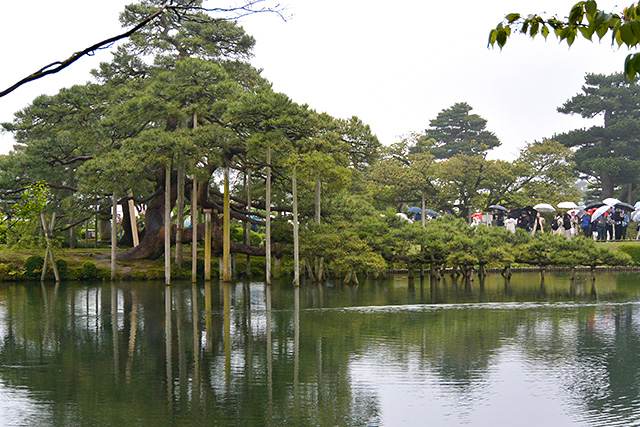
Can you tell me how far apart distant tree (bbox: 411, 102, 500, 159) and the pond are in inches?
2145

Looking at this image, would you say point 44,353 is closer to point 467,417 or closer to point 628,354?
point 467,417

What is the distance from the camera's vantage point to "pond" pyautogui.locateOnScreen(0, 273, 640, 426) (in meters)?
8.56

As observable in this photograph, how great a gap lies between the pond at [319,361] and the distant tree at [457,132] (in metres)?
54.5

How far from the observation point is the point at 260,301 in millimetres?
22203

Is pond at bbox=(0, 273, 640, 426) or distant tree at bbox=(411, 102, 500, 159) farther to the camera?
distant tree at bbox=(411, 102, 500, 159)

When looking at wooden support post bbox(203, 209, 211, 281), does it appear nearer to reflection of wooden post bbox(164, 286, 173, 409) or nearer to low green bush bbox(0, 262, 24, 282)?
reflection of wooden post bbox(164, 286, 173, 409)

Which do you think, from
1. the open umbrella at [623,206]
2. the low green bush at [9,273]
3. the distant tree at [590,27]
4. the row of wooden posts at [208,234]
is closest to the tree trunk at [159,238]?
the row of wooden posts at [208,234]

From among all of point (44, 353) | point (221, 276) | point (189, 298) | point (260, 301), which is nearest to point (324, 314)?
point (260, 301)

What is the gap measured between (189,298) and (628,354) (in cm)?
1426

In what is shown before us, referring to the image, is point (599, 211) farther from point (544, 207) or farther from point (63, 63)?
point (63, 63)

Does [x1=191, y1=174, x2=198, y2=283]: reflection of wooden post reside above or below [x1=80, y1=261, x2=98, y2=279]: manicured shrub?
above

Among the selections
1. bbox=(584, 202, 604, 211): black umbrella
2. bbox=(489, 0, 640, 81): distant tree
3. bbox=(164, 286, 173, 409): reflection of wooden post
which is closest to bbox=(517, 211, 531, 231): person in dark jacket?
bbox=(584, 202, 604, 211): black umbrella

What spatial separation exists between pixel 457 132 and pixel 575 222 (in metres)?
35.6

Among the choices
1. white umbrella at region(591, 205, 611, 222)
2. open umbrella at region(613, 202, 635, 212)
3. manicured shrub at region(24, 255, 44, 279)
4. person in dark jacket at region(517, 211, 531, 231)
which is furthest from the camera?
open umbrella at region(613, 202, 635, 212)
